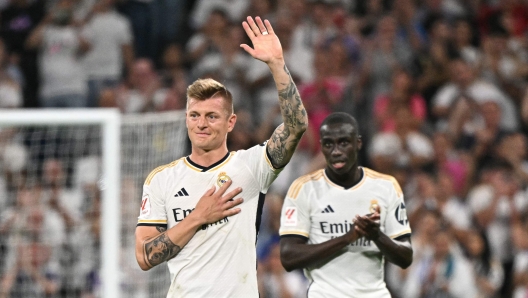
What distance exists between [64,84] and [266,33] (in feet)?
27.3

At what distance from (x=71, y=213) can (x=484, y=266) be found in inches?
197

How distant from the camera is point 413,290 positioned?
10.0 metres

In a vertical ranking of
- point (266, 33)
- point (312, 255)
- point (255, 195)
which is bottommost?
point (312, 255)

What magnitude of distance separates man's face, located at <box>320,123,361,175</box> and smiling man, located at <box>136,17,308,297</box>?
131 cm

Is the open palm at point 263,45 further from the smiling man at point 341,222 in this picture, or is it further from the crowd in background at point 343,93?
the crowd in background at point 343,93

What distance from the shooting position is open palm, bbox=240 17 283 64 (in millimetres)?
4668

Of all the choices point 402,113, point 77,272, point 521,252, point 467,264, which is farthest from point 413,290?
point 77,272

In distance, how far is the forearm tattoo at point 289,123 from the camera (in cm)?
472

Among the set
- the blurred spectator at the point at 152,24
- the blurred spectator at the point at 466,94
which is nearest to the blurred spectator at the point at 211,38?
the blurred spectator at the point at 152,24

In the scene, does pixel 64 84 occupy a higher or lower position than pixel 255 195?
higher

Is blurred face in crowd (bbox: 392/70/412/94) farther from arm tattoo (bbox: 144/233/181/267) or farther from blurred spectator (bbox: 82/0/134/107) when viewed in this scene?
arm tattoo (bbox: 144/233/181/267)

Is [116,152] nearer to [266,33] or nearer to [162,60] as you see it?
[266,33]

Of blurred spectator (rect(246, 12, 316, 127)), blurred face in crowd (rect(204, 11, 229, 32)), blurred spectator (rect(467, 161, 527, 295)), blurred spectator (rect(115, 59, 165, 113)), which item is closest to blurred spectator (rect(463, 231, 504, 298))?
blurred spectator (rect(467, 161, 527, 295))

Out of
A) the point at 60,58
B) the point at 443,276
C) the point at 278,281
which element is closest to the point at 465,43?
the point at 443,276
